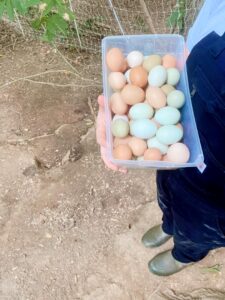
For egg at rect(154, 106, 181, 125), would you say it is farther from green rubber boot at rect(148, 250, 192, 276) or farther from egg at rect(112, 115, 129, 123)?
green rubber boot at rect(148, 250, 192, 276)

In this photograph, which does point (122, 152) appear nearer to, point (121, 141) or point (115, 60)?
point (121, 141)

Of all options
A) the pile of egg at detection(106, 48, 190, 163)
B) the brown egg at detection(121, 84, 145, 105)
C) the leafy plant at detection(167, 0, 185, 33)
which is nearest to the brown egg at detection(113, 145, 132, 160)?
the pile of egg at detection(106, 48, 190, 163)

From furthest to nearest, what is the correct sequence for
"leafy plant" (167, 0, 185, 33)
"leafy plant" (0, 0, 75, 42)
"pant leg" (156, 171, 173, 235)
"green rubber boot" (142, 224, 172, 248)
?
"leafy plant" (167, 0, 185, 33)
"green rubber boot" (142, 224, 172, 248)
"leafy plant" (0, 0, 75, 42)
"pant leg" (156, 171, 173, 235)

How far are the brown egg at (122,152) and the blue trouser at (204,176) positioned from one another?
0.46 feet

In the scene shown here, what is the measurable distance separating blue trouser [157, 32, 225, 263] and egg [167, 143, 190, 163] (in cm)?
5

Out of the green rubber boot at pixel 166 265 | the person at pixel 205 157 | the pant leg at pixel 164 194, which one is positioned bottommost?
the green rubber boot at pixel 166 265

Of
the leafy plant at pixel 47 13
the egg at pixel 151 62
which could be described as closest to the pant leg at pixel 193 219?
the egg at pixel 151 62

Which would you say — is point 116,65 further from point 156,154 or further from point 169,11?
point 169,11

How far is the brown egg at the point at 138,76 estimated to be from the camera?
910mm

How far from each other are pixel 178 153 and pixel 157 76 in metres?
0.17

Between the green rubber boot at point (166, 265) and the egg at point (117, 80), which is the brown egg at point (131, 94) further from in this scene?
the green rubber boot at point (166, 265)

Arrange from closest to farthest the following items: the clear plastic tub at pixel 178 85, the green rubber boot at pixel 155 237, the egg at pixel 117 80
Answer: the clear plastic tub at pixel 178 85 < the egg at pixel 117 80 < the green rubber boot at pixel 155 237

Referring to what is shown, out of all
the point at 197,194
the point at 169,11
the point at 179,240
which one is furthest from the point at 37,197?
the point at 169,11

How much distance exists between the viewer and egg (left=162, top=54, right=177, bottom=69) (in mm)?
912
